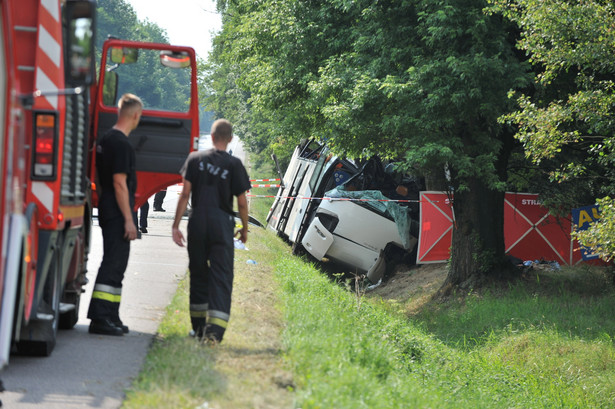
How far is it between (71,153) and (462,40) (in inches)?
370

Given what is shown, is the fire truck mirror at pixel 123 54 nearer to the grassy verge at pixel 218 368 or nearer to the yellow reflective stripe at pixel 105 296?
the yellow reflective stripe at pixel 105 296

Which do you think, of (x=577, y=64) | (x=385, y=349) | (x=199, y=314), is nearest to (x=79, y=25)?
(x=199, y=314)

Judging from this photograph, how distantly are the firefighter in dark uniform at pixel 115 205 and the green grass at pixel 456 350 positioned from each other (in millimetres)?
1511

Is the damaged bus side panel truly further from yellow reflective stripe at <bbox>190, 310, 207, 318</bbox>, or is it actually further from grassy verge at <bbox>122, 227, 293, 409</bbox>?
yellow reflective stripe at <bbox>190, 310, 207, 318</bbox>

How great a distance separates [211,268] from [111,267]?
3.08 feet

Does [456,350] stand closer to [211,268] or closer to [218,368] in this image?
[211,268]

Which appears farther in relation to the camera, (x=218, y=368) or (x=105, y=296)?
(x=105, y=296)

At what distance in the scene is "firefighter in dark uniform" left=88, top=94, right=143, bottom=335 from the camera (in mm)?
7332

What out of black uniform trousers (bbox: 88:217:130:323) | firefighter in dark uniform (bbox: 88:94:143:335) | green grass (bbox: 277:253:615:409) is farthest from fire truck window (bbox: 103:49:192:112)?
green grass (bbox: 277:253:615:409)

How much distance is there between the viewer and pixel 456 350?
13430 mm

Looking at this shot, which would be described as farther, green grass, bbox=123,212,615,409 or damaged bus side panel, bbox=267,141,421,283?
damaged bus side panel, bbox=267,141,421,283

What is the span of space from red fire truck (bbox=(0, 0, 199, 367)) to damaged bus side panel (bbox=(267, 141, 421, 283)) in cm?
1057

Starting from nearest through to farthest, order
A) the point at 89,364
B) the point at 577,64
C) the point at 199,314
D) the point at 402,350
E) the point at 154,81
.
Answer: the point at 89,364 < the point at 199,314 < the point at 154,81 < the point at 402,350 < the point at 577,64

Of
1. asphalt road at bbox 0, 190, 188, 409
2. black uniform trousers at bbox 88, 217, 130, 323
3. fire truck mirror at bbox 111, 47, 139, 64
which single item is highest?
fire truck mirror at bbox 111, 47, 139, 64
